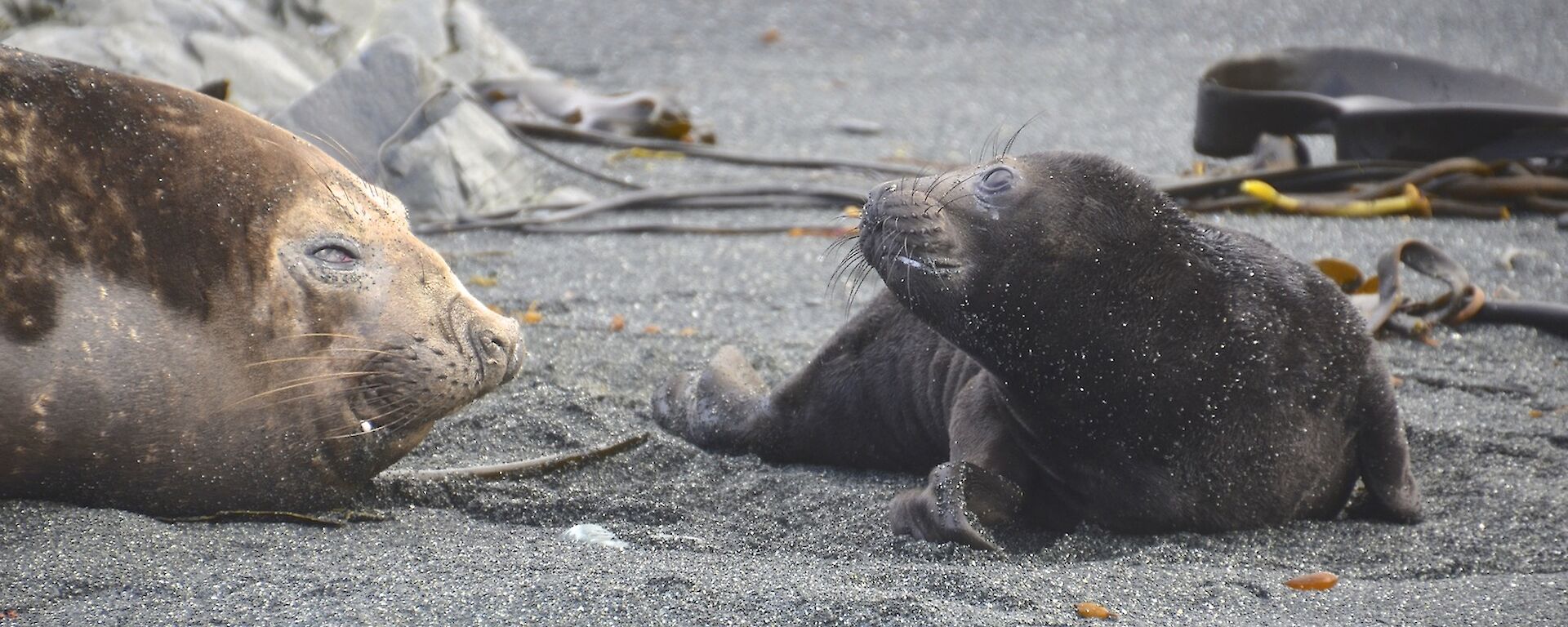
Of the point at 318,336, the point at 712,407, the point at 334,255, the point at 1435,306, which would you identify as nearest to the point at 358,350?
the point at 318,336

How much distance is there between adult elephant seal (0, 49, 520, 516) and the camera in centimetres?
288

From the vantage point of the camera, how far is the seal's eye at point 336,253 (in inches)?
124

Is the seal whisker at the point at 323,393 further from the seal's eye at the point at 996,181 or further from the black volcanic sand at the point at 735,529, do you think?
the seal's eye at the point at 996,181

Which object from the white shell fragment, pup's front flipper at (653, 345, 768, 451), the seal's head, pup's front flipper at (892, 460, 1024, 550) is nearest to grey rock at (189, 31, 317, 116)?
pup's front flipper at (653, 345, 768, 451)

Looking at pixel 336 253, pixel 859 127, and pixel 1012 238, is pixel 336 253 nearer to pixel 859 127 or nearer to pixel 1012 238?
pixel 1012 238

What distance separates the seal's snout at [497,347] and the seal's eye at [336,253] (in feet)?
0.95

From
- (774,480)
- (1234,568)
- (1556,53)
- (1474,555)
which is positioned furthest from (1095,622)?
(1556,53)

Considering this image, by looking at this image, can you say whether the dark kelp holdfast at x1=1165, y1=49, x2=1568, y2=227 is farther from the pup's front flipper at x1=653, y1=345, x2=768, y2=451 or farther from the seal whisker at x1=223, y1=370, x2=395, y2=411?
the seal whisker at x1=223, y1=370, x2=395, y2=411

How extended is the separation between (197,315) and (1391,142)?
535cm

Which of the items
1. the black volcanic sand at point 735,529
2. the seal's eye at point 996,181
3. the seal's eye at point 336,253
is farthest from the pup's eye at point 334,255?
the seal's eye at point 996,181

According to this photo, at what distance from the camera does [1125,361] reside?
10.6 ft

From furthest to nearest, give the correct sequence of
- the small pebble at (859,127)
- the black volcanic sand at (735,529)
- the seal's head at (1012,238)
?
1. the small pebble at (859,127)
2. the seal's head at (1012,238)
3. the black volcanic sand at (735,529)

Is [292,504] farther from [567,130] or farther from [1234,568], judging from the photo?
[567,130]

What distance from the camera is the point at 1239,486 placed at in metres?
3.23
